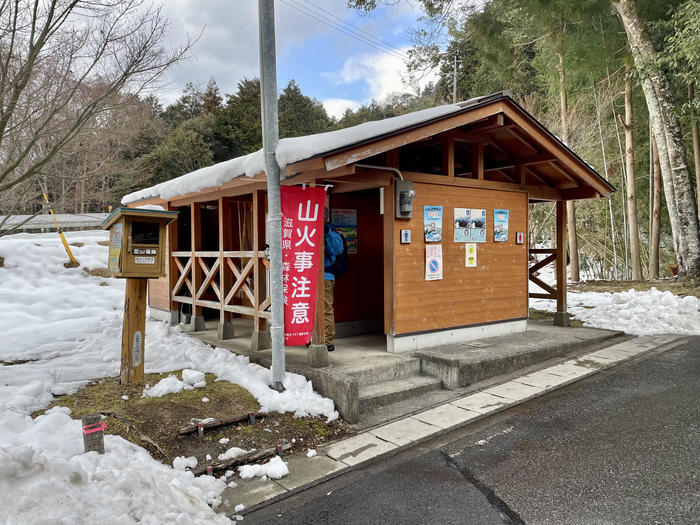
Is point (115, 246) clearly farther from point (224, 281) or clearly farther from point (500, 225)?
point (500, 225)

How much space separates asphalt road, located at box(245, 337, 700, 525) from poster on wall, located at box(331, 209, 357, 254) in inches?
131

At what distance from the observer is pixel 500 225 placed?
692 cm

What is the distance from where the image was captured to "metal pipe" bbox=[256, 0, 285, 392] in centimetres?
437

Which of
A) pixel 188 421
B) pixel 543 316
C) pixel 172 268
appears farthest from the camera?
pixel 543 316

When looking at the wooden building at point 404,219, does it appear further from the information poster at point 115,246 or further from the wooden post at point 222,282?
the information poster at point 115,246

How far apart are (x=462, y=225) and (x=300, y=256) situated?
2.76 m

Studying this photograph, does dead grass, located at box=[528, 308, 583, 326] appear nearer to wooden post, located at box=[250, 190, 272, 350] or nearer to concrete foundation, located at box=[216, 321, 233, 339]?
wooden post, located at box=[250, 190, 272, 350]

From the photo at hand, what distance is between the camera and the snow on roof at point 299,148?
4406 millimetres

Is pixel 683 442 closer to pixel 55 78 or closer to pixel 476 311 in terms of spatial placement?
pixel 476 311

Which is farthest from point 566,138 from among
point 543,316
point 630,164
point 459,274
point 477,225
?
point 459,274

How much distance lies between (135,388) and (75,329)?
3796 millimetres

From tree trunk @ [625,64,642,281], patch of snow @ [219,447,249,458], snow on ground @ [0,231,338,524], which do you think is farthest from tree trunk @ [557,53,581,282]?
patch of snow @ [219,447,249,458]

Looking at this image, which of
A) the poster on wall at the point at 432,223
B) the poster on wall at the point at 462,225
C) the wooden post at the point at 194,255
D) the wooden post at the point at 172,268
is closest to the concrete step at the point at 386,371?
the poster on wall at the point at 432,223

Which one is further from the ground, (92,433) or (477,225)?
(477,225)
